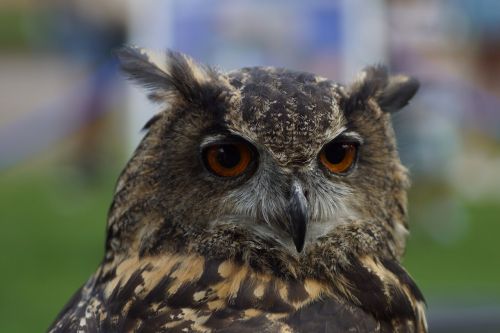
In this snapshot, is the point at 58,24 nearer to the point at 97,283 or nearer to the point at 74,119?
the point at 74,119

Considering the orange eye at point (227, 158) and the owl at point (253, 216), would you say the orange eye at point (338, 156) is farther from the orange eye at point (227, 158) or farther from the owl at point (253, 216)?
the orange eye at point (227, 158)

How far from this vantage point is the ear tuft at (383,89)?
273cm

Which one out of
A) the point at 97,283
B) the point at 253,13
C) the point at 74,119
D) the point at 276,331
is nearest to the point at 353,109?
the point at 276,331

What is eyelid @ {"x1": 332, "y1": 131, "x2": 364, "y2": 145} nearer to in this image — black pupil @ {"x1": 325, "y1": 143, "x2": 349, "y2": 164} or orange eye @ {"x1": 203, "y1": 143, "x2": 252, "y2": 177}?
black pupil @ {"x1": 325, "y1": 143, "x2": 349, "y2": 164}

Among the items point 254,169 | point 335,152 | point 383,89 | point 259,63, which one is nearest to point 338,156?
point 335,152

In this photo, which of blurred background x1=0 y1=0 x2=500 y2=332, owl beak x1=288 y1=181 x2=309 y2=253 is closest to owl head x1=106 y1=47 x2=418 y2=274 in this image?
owl beak x1=288 y1=181 x2=309 y2=253

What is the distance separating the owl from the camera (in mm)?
2475

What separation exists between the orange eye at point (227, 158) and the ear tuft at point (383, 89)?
1.12ft

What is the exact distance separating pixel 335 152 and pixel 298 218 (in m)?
0.23

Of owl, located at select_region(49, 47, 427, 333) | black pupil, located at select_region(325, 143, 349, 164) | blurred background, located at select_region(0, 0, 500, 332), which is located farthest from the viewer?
blurred background, located at select_region(0, 0, 500, 332)

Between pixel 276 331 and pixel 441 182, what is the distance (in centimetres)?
824

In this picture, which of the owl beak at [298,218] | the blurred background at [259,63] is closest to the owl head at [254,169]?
the owl beak at [298,218]

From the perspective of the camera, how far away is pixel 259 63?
30.7ft

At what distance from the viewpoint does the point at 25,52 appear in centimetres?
2527
